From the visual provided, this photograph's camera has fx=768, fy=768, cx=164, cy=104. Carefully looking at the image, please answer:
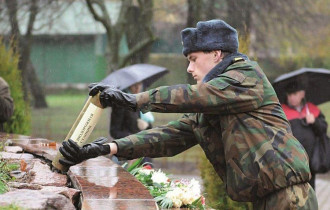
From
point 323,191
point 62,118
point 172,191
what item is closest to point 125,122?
point 172,191

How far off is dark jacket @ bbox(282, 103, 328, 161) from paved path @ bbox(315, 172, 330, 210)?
2.95 meters

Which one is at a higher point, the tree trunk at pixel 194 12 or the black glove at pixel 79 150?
the black glove at pixel 79 150

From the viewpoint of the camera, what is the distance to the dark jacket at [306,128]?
882 cm

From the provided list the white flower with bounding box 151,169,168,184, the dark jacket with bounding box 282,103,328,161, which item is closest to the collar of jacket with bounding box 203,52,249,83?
the white flower with bounding box 151,169,168,184

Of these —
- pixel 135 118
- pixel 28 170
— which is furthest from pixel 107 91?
pixel 135 118

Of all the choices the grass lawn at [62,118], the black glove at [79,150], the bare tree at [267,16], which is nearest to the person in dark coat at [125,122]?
the black glove at [79,150]

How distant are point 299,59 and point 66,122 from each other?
7652 mm

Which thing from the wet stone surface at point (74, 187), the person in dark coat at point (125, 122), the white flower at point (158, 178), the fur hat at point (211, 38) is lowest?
the person in dark coat at point (125, 122)

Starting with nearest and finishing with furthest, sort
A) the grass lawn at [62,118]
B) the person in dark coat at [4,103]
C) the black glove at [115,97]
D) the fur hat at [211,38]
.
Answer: the black glove at [115,97] → the fur hat at [211,38] → the person in dark coat at [4,103] → the grass lawn at [62,118]

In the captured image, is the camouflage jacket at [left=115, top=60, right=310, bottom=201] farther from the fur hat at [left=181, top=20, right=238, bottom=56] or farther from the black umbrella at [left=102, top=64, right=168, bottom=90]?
the black umbrella at [left=102, top=64, right=168, bottom=90]

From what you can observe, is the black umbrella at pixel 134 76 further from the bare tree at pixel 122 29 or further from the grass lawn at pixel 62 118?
the grass lawn at pixel 62 118

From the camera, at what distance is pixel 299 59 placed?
79.0 feet

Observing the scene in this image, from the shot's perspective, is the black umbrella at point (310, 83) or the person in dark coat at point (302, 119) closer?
the person in dark coat at point (302, 119)

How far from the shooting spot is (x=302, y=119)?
29.3 feet
